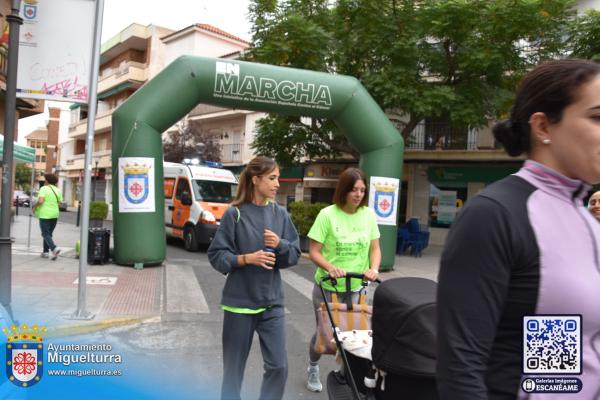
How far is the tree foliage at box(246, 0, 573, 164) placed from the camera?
1332cm

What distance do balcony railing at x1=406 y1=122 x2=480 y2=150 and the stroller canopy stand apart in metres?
18.7

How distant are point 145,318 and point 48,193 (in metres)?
5.70

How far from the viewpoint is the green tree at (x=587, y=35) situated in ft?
42.7

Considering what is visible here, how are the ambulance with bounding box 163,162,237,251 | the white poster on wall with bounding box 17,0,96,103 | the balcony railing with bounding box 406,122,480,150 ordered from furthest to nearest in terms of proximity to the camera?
the balcony railing with bounding box 406,122,480,150
the ambulance with bounding box 163,162,237,251
the white poster on wall with bounding box 17,0,96,103

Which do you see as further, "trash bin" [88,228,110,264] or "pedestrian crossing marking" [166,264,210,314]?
"trash bin" [88,228,110,264]

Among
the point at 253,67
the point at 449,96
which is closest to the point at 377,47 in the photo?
the point at 449,96

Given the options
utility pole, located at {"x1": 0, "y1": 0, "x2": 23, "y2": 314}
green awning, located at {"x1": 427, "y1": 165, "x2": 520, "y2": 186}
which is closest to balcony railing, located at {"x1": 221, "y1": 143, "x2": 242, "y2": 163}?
green awning, located at {"x1": 427, "y1": 165, "x2": 520, "y2": 186}

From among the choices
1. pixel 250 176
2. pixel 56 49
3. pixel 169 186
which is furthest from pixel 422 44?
pixel 250 176

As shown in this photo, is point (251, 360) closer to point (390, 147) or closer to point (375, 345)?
point (375, 345)

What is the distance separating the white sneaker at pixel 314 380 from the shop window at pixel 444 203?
18.2 meters

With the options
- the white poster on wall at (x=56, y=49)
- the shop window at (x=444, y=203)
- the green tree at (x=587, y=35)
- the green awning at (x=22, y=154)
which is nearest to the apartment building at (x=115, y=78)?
the green awning at (x=22, y=154)

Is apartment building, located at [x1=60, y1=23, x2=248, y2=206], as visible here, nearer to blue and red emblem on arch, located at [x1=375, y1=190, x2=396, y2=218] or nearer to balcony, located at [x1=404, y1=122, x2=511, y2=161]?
balcony, located at [x1=404, y1=122, x2=511, y2=161]

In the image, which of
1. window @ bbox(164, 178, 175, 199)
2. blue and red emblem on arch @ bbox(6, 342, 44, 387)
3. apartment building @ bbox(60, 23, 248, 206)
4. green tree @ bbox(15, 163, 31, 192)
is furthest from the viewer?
green tree @ bbox(15, 163, 31, 192)

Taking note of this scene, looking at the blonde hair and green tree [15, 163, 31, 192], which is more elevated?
green tree [15, 163, 31, 192]
